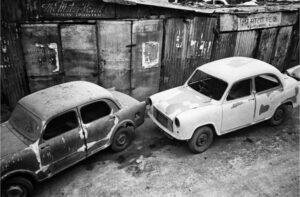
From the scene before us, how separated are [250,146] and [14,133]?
5282mm

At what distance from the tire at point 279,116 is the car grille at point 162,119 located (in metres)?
2.97

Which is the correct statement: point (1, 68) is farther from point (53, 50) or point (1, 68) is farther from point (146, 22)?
point (146, 22)

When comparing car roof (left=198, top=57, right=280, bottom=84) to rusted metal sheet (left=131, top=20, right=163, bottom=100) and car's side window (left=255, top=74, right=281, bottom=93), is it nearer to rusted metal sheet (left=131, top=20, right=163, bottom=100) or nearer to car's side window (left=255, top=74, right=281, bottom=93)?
car's side window (left=255, top=74, right=281, bottom=93)

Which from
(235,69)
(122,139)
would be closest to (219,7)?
(235,69)

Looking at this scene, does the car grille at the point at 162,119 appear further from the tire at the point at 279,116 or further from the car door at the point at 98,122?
the tire at the point at 279,116

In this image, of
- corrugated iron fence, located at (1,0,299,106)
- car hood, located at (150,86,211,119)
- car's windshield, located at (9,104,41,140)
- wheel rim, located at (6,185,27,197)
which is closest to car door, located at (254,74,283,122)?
car hood, located at (150,86,211,119)

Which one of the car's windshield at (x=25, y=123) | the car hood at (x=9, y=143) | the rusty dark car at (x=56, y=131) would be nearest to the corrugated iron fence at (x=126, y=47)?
the rusty dark car at (x=56, y=131)

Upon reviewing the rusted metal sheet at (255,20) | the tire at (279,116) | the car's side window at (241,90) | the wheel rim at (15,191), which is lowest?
the wheel rim at (15,191)

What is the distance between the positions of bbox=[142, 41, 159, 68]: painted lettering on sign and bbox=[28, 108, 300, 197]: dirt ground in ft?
7.00

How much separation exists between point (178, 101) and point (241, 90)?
1548mm

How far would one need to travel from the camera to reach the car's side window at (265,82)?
716 centimetres

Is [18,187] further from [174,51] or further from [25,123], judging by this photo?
[174,51]

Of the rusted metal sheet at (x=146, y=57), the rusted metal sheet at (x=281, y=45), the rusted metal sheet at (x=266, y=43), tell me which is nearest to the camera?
the rusted metal sheet at (x=146, y=57)

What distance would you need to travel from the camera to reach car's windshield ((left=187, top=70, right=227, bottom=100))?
22.4 feet
